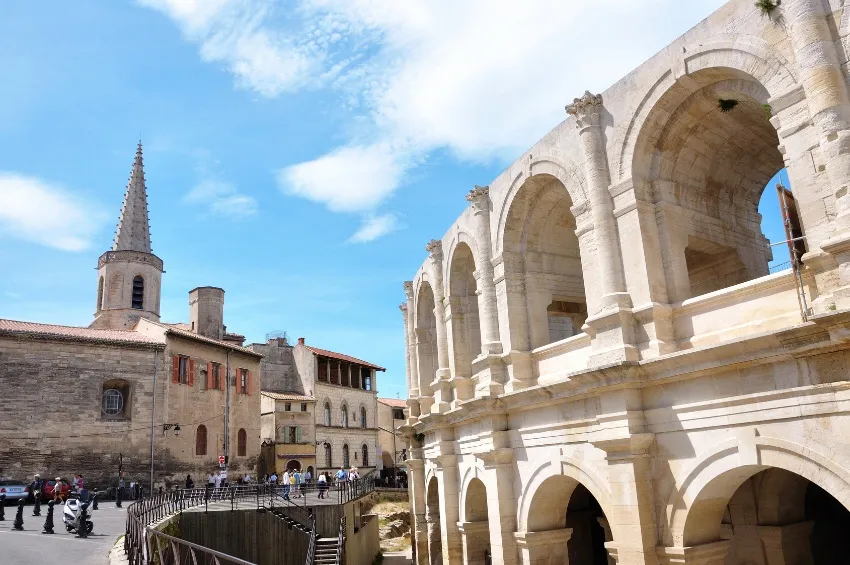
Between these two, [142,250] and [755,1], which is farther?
[142,250]

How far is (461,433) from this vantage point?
16.0 metres

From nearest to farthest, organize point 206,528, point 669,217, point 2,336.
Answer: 1. point 669,217
2. point 206,528
3. point 2,336

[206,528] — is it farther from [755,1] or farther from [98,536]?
[755,1]

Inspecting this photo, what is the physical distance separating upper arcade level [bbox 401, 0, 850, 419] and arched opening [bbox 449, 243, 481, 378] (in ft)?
2.77

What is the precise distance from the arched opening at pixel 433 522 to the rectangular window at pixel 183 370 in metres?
18.7

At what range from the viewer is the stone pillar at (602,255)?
1030cm

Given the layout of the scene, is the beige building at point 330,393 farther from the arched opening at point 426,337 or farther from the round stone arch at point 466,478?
the round stone arch at point 466,478

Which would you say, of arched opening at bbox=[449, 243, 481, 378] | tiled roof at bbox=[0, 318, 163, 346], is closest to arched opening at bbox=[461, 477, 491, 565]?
arched opening at bbox=[449, 243, 481, 378]

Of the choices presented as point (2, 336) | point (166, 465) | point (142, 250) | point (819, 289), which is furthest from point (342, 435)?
point (819, 289)

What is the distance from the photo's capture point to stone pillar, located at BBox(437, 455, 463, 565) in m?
16.0

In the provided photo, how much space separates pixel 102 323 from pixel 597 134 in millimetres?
41963

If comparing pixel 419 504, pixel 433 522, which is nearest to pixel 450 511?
pixel 433 522

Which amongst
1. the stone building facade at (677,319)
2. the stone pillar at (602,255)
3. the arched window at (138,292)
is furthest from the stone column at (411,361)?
the arched window at (138,292)

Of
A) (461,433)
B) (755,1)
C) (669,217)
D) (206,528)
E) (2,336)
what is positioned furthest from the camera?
(2,336)
